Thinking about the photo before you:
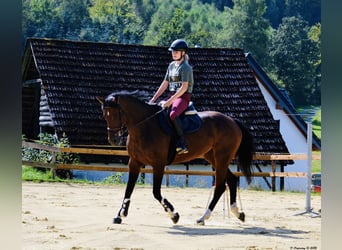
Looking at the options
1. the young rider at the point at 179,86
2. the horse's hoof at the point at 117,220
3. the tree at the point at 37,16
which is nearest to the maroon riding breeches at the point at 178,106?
the young rider at the point at 179,86

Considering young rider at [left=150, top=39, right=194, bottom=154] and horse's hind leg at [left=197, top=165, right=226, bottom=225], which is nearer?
young rider at [left=150, top=39, right=194, bottom=154]

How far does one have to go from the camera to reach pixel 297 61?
16.0 feet

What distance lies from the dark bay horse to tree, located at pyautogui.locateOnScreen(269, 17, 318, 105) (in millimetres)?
724

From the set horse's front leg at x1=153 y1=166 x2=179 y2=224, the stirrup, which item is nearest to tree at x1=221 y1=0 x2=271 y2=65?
the stirrup

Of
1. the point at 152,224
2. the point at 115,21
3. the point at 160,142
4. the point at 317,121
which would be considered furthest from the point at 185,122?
the point at 115,21

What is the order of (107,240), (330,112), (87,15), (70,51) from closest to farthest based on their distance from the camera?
(330,112), (107,240), (87,15), (70,51)

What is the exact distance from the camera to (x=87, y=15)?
7.30m

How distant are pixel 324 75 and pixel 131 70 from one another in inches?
396

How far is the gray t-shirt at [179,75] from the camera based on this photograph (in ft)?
17.9

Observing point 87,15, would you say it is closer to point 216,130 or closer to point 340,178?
point 216,130

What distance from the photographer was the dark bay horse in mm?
5426

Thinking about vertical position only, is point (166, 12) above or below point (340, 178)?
above

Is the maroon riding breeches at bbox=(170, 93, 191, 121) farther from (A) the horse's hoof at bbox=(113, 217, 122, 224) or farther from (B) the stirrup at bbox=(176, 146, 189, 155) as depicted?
(A) the horse's hoof at bbox=(113, 217, 122, 224)

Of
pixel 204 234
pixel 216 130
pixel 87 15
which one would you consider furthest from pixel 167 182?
pixel 204 234
